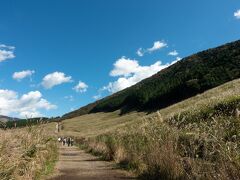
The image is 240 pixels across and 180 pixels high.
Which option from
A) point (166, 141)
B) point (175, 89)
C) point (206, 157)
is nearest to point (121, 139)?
point (166, 141)

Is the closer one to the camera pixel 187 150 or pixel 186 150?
pixel 186 150

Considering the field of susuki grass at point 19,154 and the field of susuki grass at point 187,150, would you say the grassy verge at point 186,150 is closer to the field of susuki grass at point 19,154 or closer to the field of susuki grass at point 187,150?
the field of susuki grass at point 187,150

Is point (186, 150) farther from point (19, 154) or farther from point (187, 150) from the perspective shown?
point (19, 154)

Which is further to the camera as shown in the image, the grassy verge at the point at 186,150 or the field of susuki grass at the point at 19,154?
the field of susuki grass at the point at 19,154

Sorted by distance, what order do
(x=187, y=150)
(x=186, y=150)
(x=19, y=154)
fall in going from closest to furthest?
(x=19, y=154) < (x=186, y=150) < (x=187, y=150)

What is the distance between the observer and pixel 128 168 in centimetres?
1666

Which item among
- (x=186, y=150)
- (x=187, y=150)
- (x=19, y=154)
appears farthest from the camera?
(x=187, y=150)

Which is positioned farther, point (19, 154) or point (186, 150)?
point (186, 150)

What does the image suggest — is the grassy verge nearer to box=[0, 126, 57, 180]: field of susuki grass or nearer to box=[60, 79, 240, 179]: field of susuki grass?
box=[60, 79, 240, 179]: field of susuki grass

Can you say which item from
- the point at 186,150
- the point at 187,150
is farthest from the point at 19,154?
the point at 187,150

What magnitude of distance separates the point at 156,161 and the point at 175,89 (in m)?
103

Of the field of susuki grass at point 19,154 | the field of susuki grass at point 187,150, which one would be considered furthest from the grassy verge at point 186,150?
the field of susuki grass at point 19,154

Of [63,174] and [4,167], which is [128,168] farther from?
[4,167]

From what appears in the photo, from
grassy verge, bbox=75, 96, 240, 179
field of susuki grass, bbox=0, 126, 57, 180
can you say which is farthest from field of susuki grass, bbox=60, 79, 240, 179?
field of susuki grass, bbox=0, 126, 57, 180
